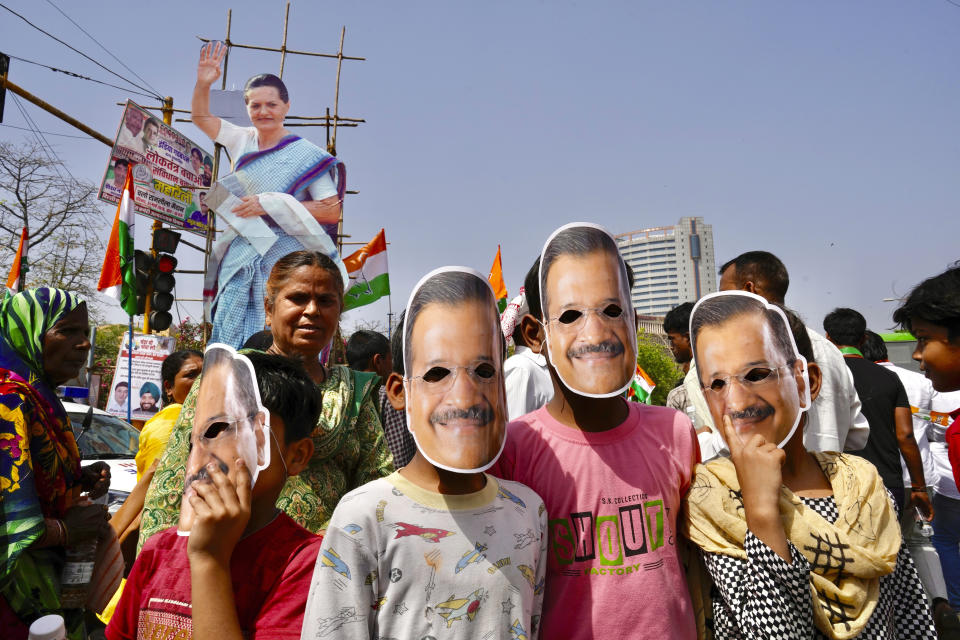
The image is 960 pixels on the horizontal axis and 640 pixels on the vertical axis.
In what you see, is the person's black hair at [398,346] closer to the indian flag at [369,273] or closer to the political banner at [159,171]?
the indian flag at [369,273]

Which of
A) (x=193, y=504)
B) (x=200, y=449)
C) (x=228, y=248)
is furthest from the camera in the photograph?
(x=228, y=248)

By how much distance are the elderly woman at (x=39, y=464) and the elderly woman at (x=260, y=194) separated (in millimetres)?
6707

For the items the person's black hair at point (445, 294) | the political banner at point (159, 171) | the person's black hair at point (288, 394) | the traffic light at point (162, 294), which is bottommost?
the person's black hair at point (288, 394)

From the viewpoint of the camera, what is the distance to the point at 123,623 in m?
1.74

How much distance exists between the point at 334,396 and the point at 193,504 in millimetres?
768

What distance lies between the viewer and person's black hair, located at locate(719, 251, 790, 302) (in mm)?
3424

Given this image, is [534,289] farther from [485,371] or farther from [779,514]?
[779,514]

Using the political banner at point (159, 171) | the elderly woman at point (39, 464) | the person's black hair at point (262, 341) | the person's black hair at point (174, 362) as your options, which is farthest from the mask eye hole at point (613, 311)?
the political banner at point (159, 171)

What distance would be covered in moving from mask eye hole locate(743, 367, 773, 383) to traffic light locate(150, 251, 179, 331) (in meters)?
11.2

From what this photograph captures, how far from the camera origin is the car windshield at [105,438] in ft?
23.5

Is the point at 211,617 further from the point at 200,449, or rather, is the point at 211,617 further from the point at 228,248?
the point at 228,248

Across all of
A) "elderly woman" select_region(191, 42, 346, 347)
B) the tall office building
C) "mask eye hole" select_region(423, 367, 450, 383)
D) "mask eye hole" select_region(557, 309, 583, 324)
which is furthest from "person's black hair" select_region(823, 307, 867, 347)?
the tall office building

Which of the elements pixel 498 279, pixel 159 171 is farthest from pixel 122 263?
pixel 498 279

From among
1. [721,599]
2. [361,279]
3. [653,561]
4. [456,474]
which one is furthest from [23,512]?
[361,279]
